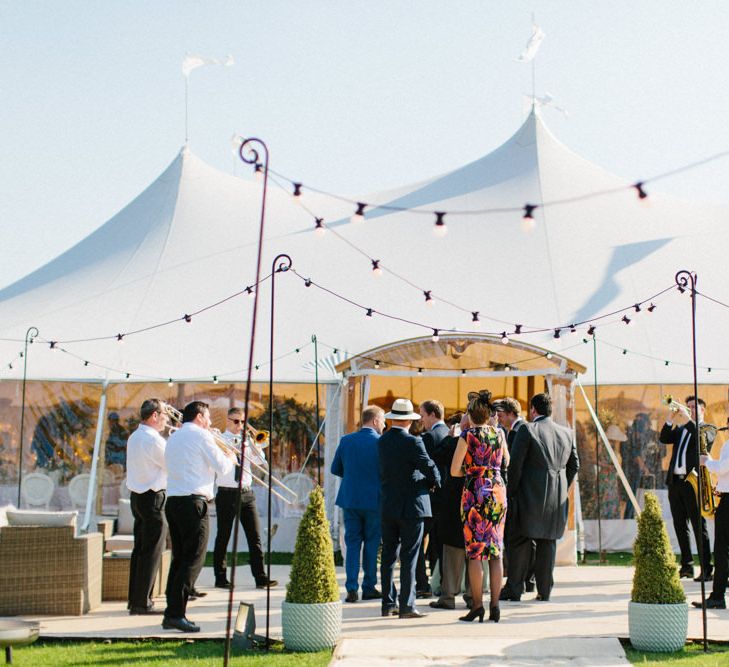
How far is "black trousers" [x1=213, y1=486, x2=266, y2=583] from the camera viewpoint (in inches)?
328

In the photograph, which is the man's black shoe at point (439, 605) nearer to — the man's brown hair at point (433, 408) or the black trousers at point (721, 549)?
the man's brown hair at point (433, 408)

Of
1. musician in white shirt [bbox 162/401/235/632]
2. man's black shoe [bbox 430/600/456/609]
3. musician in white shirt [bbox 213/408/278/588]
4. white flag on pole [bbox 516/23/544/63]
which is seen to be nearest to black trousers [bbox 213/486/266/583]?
musician in white shirt [bbox 213/408/278/588]

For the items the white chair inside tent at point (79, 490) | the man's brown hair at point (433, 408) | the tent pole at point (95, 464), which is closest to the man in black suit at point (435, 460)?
the man's brown hair at point (433, 408)

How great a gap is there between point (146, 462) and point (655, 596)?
336cm

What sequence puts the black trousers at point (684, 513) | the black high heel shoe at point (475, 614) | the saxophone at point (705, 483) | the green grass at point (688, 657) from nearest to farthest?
the green grass at point (688, 657), the black high heel shoe at point (475, 614), the saxophone at point (705, 483), the black trousers at point (684, 513)

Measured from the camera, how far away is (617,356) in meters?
11.6

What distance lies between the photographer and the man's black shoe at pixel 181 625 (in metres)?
6.24

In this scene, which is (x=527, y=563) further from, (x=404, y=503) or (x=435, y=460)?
(x=404, y=503)

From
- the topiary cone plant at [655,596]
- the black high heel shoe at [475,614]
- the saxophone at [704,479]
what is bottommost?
the black high heel shoe at [475,614]

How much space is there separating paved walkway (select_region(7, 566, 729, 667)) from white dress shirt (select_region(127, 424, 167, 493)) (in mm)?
864

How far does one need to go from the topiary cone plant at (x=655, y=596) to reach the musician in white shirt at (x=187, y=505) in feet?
7.93

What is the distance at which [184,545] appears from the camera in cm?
638

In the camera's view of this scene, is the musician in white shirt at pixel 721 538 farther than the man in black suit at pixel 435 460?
No

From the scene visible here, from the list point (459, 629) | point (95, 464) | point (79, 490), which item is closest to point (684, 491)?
point (459, 629)
